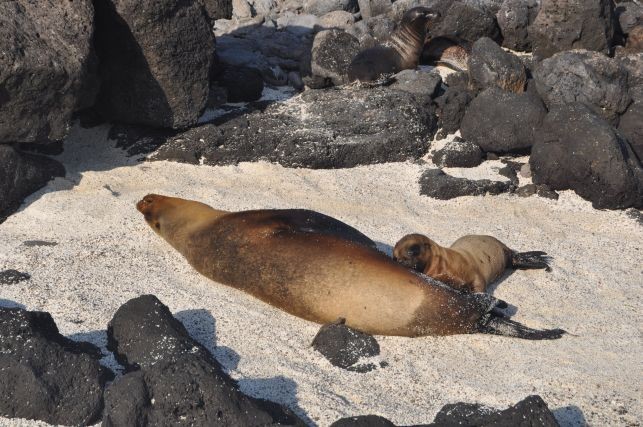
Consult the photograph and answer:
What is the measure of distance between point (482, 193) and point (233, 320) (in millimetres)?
3093

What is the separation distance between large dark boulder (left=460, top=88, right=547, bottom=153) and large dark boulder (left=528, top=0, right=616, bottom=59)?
1762mm

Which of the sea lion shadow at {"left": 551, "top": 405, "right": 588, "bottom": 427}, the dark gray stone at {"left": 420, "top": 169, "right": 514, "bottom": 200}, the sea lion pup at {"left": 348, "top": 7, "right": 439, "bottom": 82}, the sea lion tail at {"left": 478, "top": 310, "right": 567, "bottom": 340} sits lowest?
the dark gray stone at {"left": 420, "top": 169, "right": 514, "bottom": 200}

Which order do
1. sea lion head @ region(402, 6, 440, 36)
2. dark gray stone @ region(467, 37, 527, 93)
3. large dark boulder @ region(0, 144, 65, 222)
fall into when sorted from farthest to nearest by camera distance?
sea lion head @ region(402, 6, 440, 36) < dark gray stone @ region(467, 37, 527, 93) < large dark boulder @ region(0, 144, 65, 222)

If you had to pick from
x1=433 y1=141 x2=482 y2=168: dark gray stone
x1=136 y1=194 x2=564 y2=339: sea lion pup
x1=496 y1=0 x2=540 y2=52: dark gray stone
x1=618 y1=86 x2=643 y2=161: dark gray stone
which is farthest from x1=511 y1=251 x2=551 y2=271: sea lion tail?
x1=496 y1=0 x2=540 y2=52: dark gray stone

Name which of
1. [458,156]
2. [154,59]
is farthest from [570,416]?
[154,59]

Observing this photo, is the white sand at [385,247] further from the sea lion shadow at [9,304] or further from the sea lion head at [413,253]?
the sea lion head at [413,253]

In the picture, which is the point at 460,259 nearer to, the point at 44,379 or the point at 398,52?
the point at 44,379

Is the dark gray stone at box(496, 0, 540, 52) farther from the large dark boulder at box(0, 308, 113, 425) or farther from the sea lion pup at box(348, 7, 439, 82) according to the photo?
the large dark boulder at box(0, 308, 113, 425)

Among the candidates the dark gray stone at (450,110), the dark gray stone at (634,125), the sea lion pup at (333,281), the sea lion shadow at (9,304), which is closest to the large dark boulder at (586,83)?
the dark gray stone at (634,125)

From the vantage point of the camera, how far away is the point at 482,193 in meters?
8.03

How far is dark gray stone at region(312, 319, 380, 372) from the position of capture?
5262 mm

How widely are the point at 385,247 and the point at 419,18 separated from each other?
3918mm

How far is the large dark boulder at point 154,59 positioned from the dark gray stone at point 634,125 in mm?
3722

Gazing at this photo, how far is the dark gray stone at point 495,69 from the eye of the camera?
363 inches
